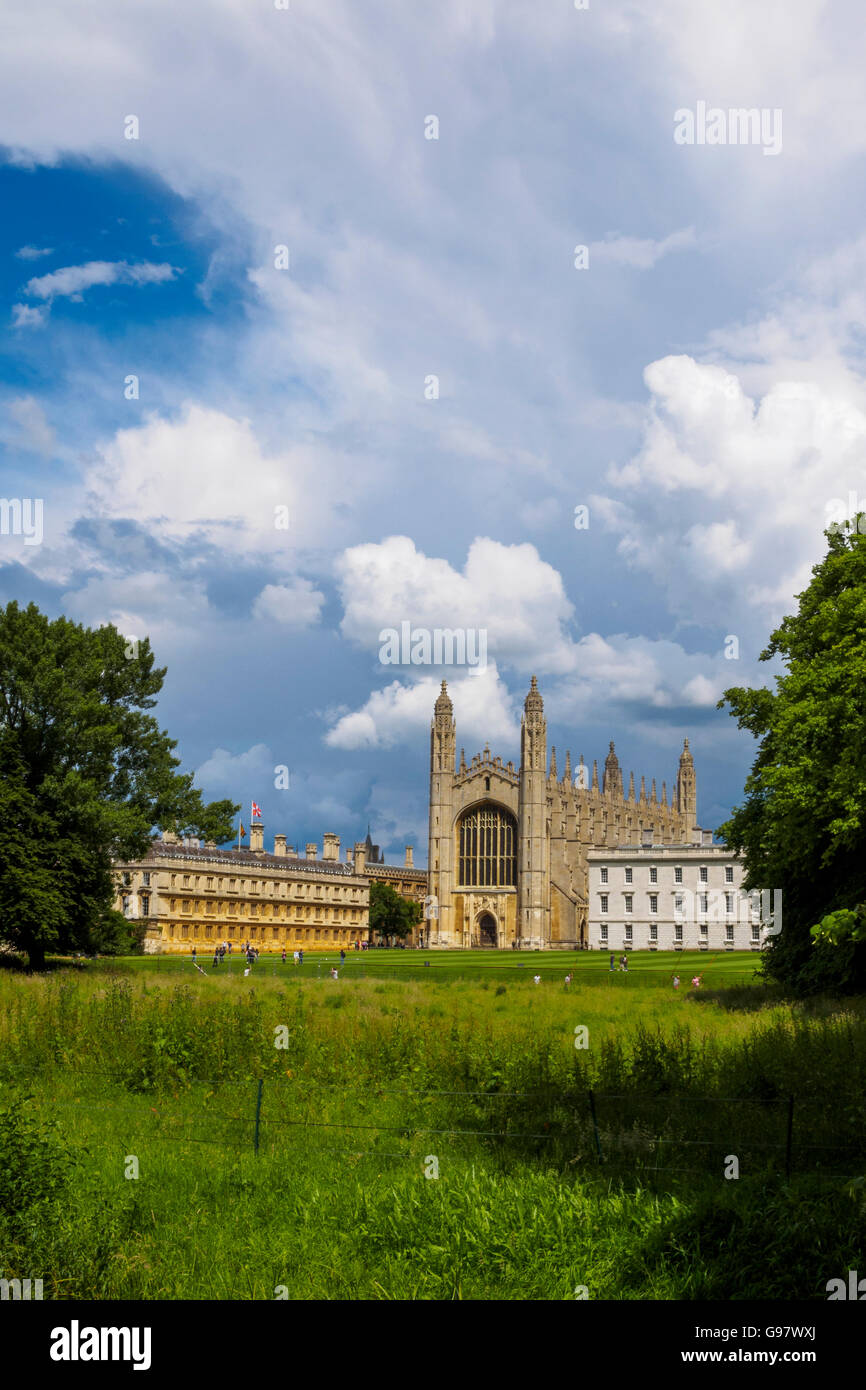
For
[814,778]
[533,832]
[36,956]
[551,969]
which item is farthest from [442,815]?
[814,778]

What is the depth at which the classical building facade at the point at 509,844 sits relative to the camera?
11250cm

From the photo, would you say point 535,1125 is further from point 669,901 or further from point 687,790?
point 687,790

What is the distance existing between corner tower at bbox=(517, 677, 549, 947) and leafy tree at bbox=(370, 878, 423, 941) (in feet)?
47.9

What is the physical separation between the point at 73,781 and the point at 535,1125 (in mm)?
32673

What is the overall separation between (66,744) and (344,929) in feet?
256

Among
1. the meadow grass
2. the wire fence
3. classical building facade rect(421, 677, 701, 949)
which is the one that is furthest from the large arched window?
the wire fence

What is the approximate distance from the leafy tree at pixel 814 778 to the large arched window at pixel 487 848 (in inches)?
3209

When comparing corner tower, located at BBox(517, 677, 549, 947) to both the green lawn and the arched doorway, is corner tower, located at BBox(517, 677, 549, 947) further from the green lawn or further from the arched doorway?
the green lawn

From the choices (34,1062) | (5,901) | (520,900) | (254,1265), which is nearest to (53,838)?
(5,901)

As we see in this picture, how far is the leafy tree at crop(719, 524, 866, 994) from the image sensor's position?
2508cm

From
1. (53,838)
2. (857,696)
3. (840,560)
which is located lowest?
(53,838)

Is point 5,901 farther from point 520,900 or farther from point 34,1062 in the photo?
point 520,900

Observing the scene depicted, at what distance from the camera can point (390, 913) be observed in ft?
393
